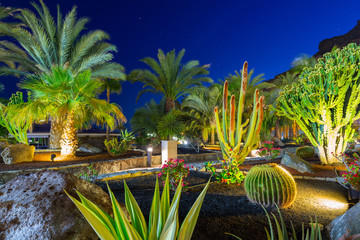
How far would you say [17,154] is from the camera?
23.9ft

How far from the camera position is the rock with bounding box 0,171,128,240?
72.7 inches

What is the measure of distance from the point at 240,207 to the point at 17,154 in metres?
7.53

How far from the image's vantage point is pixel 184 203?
3660mm

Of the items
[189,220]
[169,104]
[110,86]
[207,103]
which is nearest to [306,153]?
[207,103]

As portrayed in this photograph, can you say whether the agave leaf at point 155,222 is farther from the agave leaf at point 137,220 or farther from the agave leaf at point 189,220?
the agave leaf at point 189,220

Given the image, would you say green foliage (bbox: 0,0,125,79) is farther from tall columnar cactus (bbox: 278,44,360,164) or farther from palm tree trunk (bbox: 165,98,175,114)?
tall columnar cactus (bbox: 278,44,360,164)

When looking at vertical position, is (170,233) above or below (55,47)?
below

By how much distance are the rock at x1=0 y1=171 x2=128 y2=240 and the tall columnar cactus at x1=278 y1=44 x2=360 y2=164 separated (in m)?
8.39

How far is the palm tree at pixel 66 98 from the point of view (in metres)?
7.46

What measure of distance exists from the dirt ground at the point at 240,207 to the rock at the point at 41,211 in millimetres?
1266

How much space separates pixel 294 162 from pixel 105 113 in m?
7.22

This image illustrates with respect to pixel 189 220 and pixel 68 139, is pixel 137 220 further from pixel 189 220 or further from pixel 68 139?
pixel 68 139

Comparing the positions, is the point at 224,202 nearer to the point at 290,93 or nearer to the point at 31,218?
the point at 31,218

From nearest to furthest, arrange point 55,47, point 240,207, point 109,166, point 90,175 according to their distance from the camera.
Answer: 1. point 240,207
2. point 90,175
3. point 109,166
4. point 55,47
